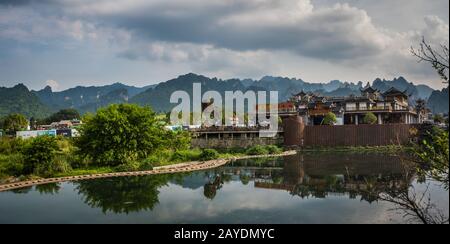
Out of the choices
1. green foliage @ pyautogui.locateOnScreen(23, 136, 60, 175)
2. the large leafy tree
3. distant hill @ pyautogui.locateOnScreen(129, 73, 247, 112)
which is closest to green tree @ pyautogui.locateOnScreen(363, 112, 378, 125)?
the large leafy tree

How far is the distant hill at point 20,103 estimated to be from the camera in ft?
364

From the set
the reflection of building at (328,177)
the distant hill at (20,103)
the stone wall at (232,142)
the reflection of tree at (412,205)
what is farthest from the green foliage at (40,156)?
the distant hill at (20,103)

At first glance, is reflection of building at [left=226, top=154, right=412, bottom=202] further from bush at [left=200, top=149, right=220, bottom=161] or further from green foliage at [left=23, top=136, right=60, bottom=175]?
green foliage at [left=23, top=136, right=60, bottom=175]

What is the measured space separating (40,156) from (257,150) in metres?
16.8

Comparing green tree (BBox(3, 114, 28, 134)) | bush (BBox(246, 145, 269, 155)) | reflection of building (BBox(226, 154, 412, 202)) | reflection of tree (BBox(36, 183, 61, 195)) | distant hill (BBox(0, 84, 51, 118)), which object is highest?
distant hill (BBox(0, 84, 51, 118))

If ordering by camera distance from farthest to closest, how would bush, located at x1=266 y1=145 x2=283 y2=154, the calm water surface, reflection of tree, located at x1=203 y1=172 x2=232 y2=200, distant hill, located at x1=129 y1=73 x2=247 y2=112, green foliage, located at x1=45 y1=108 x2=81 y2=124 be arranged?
distant hill, located at x1=129 y1=73 x2=247 y2=112 < green foliage, located at x1=45 y1=108 x2=81 y2=124 < bush, located at x1=266 y1=145 x2=283 y2=154 < reflection of tree, located at x1=203 y1=172 x2=232 y2=200 < the calm water surface

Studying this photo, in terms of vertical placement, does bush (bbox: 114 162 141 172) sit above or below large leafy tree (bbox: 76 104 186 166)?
below

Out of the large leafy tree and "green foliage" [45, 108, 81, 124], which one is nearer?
the large leafy tree

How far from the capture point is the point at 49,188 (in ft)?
55.0

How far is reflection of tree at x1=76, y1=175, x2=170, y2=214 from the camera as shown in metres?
12.7

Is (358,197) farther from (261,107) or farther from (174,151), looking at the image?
(261,107)
